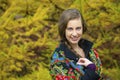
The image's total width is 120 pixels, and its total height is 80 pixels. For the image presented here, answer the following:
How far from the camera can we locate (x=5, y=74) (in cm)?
504

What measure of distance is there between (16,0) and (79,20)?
248cm

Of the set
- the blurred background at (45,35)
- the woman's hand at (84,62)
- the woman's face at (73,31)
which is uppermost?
the woman's face at (73,31)

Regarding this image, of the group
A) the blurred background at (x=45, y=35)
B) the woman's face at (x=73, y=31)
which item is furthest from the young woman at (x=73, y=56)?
the blurred background at (x=45, y=35)

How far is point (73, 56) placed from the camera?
2.42 meters

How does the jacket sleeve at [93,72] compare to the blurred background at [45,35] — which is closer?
the jacket sleeve at [93,72]

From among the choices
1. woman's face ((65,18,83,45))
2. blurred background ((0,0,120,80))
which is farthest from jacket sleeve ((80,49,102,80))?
blurred background ((0,0,120,80))

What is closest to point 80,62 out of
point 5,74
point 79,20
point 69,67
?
point 69,67

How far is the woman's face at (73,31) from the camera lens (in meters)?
2.49

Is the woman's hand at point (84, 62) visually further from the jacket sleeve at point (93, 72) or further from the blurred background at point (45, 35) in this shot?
the blurred background at point (45, 35)

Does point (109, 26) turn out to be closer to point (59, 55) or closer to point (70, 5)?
point (70, 5)

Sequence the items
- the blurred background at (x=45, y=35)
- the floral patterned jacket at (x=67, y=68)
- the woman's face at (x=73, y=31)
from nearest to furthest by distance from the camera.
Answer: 1. the floral patterned jacket at (x=67, y=68)
2. the woman's face at (x=73, y=31)
3. the blurred background at (x=45, y=35)

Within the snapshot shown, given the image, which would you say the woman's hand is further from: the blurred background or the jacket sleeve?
the blurred background

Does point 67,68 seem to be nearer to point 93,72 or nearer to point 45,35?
point 93,72

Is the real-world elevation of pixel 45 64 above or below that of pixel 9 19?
below
